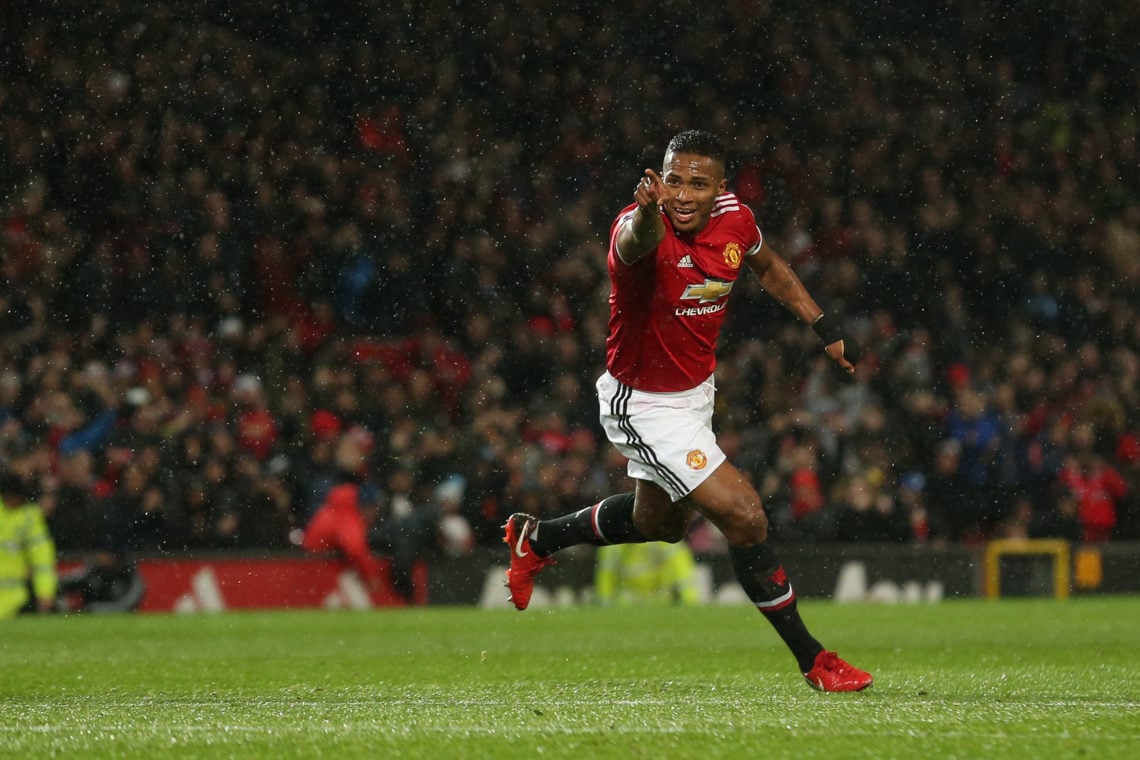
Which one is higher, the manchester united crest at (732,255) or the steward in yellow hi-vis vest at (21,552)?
the manchester united crest at (732,255)

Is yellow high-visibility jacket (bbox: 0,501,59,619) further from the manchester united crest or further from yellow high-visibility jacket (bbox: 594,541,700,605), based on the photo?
the manchester united crest

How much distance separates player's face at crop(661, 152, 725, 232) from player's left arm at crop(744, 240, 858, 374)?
0.54m

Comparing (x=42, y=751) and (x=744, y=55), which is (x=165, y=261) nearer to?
(x=744, y=55)

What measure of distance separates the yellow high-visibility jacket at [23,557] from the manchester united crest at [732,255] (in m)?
8.31

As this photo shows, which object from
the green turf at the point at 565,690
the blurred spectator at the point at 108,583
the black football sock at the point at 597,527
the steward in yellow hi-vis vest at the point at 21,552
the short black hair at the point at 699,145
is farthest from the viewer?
the blurred spectator at the point at 108,583

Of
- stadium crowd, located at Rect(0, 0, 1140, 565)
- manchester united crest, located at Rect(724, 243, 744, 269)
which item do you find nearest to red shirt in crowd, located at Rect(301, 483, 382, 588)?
stadium crowd, located at Rect(0, 0, 1140, 565)

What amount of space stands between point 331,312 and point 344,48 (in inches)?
132

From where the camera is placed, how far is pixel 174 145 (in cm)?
1667

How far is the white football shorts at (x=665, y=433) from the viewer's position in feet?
20.6

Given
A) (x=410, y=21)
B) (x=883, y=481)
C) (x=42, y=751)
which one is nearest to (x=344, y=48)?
(x=410, y=21)

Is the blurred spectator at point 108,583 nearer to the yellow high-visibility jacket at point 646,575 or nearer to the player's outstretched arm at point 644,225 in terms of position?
the yellow high-visibility jacket at point 646,575

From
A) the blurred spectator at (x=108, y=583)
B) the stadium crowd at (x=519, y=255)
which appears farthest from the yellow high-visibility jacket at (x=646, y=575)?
the blurred spectator at (x=108, y=583)

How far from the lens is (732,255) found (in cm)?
644

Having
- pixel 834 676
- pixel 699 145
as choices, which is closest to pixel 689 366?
pixel 699 145
